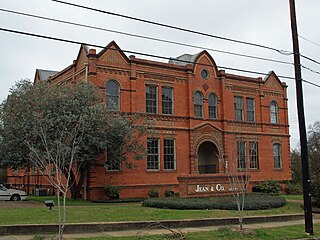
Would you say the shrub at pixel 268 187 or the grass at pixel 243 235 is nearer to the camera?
Result: the grass at pixel 243 235

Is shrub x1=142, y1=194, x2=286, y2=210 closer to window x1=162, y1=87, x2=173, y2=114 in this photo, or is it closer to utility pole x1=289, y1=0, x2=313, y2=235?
utility pole x1=289, y1=0, x2=313, y2=235

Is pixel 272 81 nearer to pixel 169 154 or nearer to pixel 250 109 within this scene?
pixel 250 109

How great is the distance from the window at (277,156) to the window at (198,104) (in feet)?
32.6

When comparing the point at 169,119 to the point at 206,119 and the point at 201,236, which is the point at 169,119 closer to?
the point at 206,119

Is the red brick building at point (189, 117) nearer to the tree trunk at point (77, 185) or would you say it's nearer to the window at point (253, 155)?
the window at point (253, 155)

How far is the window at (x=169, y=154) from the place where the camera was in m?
34.8

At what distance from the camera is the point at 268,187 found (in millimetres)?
38375

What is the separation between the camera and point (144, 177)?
109 feet

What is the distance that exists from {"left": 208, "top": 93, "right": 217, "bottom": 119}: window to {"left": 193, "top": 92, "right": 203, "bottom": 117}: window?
1.02 metres

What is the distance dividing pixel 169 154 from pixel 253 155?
987 centimetres

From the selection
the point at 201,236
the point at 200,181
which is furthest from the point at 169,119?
the point at 201,236

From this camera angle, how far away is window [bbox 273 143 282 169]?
4262 centimetres

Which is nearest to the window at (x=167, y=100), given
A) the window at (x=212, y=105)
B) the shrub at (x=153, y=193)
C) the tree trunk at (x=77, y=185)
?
the window at (x=212, y=105)

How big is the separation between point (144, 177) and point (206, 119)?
804 centimetres
